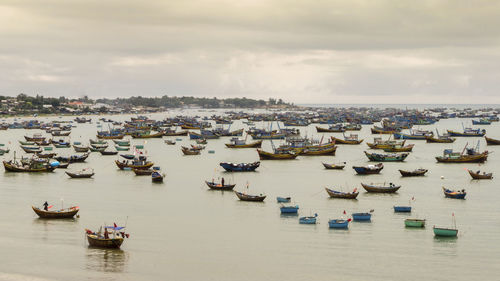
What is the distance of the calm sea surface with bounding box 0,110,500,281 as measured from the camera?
104 ft

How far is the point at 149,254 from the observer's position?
1340 inches

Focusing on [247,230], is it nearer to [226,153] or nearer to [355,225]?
[355,225]

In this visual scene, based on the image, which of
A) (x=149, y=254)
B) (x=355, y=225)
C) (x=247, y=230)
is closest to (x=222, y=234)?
(x=247, y=230)

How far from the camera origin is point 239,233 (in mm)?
39000

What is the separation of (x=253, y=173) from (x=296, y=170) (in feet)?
20.3

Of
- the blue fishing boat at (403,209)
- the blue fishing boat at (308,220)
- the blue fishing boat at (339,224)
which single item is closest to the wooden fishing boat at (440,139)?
the blue fishing boat at (403,209)

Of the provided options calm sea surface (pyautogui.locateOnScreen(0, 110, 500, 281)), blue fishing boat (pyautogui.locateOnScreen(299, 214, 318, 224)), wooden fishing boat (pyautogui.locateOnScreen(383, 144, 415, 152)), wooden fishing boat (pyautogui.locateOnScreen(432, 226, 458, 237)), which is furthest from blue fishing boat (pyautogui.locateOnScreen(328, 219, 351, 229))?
wooden fishing boat (pyautogui.locateOnScreen(383, 144, 415, 152))

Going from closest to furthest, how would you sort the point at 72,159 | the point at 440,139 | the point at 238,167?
the point at 238,167, the point at 72,159, the point at 440,139

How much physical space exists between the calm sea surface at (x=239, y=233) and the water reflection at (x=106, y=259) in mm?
62

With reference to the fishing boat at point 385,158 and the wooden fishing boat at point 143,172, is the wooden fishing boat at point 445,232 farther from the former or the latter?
the fishing boat at point 385,158

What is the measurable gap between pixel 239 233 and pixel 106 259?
30.7 ft

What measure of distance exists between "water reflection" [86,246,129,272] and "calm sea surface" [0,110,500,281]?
0.20 ft

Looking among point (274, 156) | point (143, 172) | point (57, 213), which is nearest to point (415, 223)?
point (57, 213)

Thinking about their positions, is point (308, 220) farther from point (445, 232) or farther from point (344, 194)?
point (344, 194)
